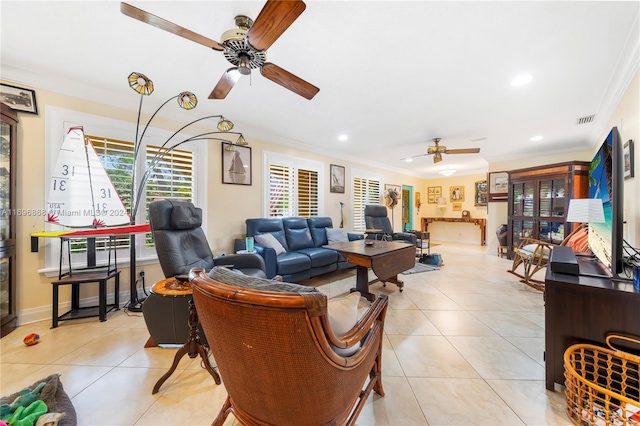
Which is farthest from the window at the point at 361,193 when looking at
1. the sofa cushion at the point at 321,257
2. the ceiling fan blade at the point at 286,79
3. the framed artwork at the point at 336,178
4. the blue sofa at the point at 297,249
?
the ceiling fan blade at the point at 286,79

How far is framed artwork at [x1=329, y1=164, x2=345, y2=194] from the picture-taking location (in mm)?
5113

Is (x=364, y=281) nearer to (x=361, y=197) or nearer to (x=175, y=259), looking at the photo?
(x=175, y=259)

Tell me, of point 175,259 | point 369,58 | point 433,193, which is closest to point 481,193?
point 433,193

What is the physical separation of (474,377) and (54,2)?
3546 millimetres

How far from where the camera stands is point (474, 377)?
1506 mm

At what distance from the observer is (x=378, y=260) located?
253cm

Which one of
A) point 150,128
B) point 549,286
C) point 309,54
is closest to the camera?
point 549,286

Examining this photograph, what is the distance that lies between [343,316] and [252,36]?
1573 millimetres

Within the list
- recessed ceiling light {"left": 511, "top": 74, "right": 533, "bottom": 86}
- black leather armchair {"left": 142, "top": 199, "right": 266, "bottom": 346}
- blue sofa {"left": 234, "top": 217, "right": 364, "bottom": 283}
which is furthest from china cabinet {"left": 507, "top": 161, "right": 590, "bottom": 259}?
black leather armchair {"left": 142, "top": 199, "right": 266, "bottom": 346}

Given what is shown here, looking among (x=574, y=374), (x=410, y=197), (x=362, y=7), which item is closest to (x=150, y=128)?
(x=362, y=7)

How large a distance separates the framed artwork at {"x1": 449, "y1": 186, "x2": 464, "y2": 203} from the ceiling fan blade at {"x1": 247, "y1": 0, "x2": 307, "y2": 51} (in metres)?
7.97

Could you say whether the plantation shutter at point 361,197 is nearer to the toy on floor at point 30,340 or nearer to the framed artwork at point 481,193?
the framed artwork at point 481,193

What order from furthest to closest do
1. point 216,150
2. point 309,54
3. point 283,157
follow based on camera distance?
point 283,157 < point 216,150 < point 309,54

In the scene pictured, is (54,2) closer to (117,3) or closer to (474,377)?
(117,3)
